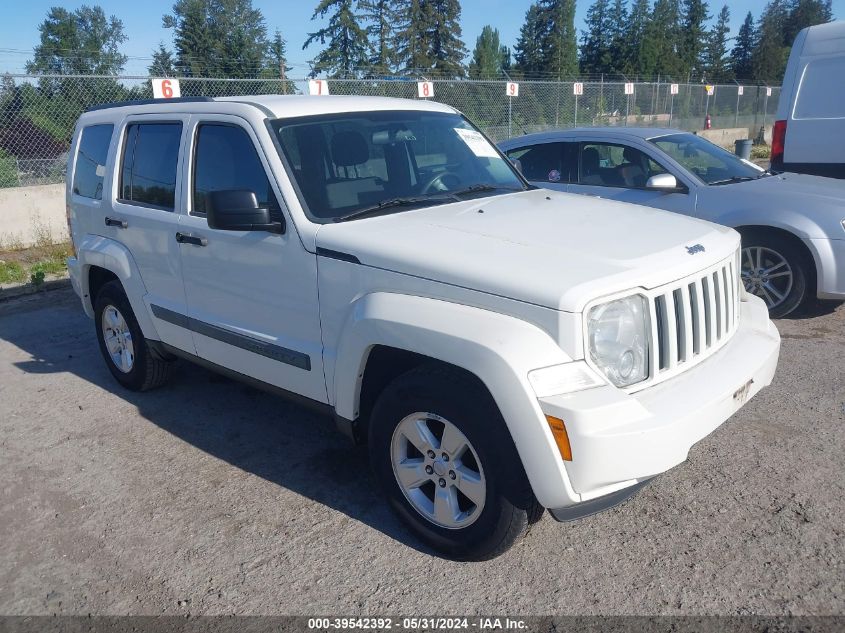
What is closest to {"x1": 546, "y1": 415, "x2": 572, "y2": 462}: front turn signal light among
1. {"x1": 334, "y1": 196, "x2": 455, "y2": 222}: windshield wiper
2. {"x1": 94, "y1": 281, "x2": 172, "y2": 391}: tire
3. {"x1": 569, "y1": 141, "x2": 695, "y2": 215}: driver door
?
{"x1": 334, "y1": 196, "x2": 455, "y2": 222}: windshield wiper

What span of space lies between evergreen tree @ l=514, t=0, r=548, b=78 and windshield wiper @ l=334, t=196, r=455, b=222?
7308 centimetres

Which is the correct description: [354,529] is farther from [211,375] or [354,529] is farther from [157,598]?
[211,375]

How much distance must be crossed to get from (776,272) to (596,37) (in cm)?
Answer: 7818

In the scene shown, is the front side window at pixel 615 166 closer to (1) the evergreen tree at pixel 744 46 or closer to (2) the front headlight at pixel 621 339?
(2) the front headlight at pixel 621 339

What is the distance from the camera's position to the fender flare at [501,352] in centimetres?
267

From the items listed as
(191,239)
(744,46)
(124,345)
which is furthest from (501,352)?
(744,46)

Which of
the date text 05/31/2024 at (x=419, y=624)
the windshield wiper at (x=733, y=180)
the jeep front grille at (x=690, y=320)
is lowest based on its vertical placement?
the date text 05/31/2024 at (x=419, y=624)

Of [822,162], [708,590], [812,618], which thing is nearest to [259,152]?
[708,590]

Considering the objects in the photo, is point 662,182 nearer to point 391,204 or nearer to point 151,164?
point 391,204

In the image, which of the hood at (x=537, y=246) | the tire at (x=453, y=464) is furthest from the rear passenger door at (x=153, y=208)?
the tire at (x=453, y=464)

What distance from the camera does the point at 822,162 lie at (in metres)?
7.75

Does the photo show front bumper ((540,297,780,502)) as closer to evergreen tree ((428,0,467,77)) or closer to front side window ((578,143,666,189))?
front side window ((578,143,666,189))

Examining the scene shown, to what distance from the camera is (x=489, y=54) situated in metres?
84.9

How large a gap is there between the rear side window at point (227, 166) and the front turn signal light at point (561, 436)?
179 cm
